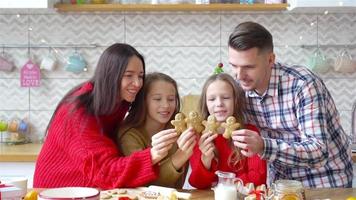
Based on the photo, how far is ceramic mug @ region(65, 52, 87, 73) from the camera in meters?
3.33

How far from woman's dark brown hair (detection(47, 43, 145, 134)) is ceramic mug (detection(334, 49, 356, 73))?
174cm

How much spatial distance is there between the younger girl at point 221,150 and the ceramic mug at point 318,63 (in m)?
1.35

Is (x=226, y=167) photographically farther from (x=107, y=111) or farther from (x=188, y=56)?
(x=188, y=56)

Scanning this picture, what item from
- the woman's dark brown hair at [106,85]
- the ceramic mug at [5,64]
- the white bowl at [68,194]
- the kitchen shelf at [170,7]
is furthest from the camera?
the ceramic mug at [5,64]

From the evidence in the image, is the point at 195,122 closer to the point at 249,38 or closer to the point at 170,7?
the point at 249,38

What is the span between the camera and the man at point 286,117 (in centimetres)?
181

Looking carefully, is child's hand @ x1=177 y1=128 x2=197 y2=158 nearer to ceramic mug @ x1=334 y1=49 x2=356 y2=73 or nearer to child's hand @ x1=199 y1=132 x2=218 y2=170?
child's hand @ x1=199 y1=132 x2=218 y2=170

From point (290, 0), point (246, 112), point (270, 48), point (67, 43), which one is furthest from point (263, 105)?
point (67, 43)

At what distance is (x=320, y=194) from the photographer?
1709 millimetres

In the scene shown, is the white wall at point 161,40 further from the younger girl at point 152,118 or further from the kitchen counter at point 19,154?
the younger girl at point 152,118

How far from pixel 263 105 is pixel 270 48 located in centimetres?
23

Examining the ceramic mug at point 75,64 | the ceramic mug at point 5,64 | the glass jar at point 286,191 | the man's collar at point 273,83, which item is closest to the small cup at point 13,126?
the ceramic mug at point 5,64

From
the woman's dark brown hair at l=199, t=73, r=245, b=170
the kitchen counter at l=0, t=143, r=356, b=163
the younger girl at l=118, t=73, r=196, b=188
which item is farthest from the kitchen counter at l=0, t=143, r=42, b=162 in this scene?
the woman's dark brown hair at l=199, t=73, r=245, b=170

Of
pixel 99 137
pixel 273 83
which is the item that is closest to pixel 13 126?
pixel 99 137
